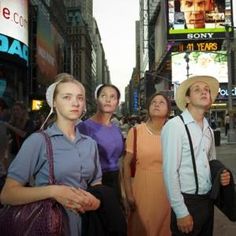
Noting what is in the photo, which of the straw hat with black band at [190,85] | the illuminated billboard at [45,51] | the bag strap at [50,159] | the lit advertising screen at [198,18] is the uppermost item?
the lit advertising screen at [198,18]

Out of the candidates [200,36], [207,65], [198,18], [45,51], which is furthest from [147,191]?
[207,65]

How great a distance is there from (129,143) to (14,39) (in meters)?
31.9

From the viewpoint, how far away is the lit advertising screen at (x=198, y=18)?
240ft

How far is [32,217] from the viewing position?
280 centimetres

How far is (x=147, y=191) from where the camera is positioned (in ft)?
16.9

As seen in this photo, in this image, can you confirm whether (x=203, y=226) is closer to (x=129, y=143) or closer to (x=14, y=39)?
(x=129, y=143)

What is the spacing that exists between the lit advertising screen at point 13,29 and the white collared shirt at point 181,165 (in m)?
32.0

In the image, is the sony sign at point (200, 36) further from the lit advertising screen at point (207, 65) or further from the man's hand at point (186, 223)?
the man's hand at point (186, 223)

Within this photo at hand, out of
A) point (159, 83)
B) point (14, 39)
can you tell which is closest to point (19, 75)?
point (14, 39)

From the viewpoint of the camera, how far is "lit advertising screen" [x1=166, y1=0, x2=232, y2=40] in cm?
7325

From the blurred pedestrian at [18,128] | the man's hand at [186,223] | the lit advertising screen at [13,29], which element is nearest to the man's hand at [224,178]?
the man's hand at [186,223]

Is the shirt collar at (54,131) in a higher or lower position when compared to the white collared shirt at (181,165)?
higher

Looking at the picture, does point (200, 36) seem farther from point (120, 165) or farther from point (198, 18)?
point (120, 165)

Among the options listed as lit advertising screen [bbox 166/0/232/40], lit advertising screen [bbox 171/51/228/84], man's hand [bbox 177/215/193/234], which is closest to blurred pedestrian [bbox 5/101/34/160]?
man's hand [bbox 177/215/193/234]
